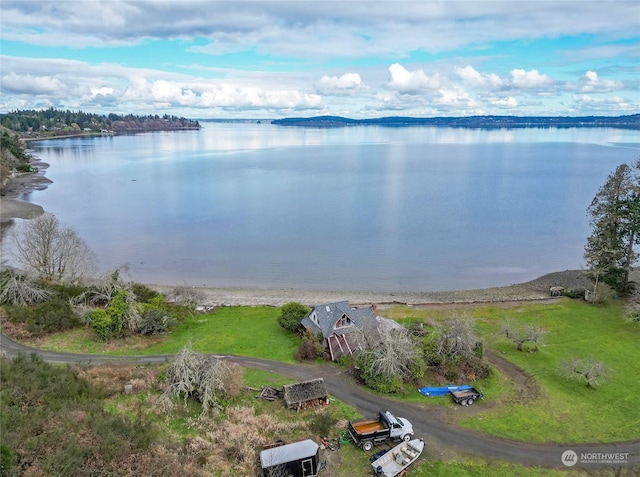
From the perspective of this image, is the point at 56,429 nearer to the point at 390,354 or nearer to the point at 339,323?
the point at 390,354

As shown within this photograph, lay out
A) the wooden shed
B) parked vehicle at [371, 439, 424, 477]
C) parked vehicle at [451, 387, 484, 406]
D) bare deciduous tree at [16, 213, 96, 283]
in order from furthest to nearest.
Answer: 1. bare deciduous tree at [16, 213, 96, 283]
2. parked vehicle at [451, 387, 484, 406]
3. the wooden shed
4. parked vehicle at [371, 439, 424, 477]

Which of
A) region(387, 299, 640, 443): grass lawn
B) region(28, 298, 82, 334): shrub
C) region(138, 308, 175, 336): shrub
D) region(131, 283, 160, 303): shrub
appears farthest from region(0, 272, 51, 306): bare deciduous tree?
region(387, 299, 640, 443): grass lawn

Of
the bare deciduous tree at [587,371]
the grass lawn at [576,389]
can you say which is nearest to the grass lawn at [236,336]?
the grass lawn at [576,389]

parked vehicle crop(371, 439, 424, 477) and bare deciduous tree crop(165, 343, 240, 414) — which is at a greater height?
bare deciduous tree crop(165, 343, 240, 414)

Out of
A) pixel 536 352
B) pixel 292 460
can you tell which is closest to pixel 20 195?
pixel 292 460

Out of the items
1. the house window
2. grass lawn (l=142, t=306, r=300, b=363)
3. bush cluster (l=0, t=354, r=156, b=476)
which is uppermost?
bush cluster (l=0, t=354, r=156, b=476)

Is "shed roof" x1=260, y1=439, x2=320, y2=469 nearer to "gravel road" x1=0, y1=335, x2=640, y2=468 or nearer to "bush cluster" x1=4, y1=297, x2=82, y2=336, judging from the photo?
"gravel road" x1=0, y1=335, x2=640, y2=468

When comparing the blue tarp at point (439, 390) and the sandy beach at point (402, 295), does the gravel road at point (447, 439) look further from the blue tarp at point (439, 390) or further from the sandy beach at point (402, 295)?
the sandy beach at point (402, 295)

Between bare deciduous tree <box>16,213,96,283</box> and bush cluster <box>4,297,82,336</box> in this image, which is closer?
bush cluster <box>4,297,82,336</box>
